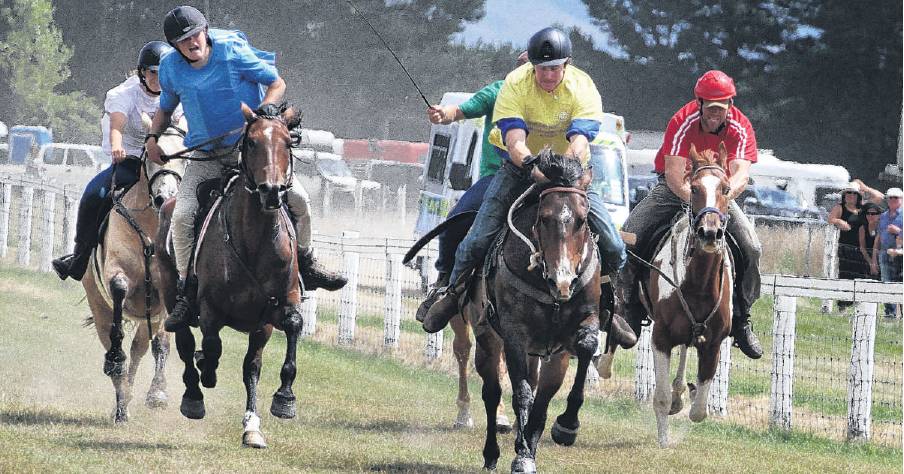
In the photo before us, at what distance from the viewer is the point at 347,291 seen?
1844 cm

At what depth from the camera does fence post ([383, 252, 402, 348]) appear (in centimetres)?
1766

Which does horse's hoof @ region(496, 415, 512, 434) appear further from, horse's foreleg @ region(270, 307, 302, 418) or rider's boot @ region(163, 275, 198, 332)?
rider's boot @ region(163, 275, 198, 332)

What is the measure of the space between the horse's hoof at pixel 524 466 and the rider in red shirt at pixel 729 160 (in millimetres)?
2443

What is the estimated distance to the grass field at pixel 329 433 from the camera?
32.7ft

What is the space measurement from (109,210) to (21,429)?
2381 millimetres

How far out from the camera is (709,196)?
11.0 metres

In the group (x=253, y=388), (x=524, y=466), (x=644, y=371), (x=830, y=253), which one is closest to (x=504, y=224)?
(x=524, y=466)

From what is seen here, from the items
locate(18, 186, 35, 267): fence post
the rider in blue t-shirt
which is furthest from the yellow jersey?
locate(18, 186, 35, 267): fence post

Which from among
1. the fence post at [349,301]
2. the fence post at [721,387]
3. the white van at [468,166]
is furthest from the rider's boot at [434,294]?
the white van at [468,166]

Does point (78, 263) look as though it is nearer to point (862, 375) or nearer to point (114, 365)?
point (114, 365)

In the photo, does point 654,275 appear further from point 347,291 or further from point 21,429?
point 347,291

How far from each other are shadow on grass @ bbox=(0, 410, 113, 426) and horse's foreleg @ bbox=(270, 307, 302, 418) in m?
1.87

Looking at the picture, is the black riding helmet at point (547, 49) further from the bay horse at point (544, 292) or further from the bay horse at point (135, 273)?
the bay horse at point (135, 273)

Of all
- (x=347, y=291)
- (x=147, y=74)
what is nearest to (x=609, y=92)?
(x=347, y=291)
